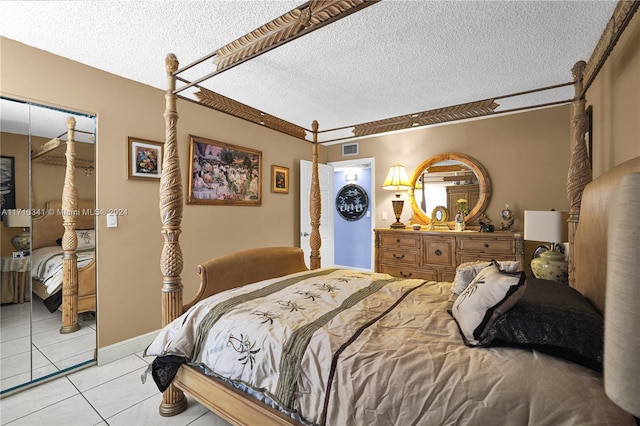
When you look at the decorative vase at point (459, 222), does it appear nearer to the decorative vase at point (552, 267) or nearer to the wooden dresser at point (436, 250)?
the wooden dresser at point (436, 250)

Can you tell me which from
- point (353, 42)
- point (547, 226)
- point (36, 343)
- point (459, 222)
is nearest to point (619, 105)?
point (547, 226)

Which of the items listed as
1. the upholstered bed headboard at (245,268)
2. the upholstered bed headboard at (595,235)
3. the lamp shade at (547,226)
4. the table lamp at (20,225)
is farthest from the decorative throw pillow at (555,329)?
the table lamp at (20,225)

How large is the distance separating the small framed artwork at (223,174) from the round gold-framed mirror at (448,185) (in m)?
2.28

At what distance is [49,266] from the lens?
2.32 meters

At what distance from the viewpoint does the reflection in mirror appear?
2.11 meters

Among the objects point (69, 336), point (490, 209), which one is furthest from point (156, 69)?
point (490, 209)

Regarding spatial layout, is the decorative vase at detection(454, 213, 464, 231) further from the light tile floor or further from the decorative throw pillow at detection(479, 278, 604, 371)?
the light tile floor

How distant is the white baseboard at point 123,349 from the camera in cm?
249

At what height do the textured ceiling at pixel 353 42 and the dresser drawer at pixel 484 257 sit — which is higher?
the textured ceiling at pixel 353 42

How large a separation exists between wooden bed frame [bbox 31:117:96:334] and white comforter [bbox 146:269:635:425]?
1262 millimetres

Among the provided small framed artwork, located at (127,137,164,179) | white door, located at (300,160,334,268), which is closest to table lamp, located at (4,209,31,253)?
small framed artwork, located at (127,137,164,179)

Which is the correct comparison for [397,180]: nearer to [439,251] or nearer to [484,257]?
[439,251]

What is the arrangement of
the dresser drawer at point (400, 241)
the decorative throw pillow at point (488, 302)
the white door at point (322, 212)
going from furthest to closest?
the white door at point (322, 212)
the dresser drawer at point (400, 241)
the decorative throw pillow at point (488, 302)

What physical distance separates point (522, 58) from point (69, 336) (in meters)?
4.33
